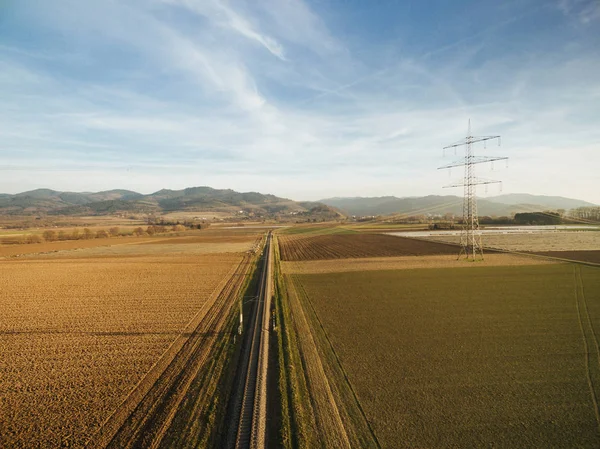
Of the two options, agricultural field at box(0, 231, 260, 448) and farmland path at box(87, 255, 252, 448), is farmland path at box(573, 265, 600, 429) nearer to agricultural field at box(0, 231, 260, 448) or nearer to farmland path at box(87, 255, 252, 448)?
farmland path at box(87, 255, 252, 448)

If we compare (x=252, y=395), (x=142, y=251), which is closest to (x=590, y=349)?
(x=252, y=395)

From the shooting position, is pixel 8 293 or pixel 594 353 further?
pixel 8 293

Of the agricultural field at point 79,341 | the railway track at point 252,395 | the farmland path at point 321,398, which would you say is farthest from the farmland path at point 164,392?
the farmland path at point 321,398

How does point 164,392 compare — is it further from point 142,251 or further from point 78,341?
point 142,251

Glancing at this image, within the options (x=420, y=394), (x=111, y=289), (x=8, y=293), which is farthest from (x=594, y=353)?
(x=8, y=293)

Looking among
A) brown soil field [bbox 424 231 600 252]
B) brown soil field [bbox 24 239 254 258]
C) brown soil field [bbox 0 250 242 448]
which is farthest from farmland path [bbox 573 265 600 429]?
brown soil field [bbox 24 239 254 258]

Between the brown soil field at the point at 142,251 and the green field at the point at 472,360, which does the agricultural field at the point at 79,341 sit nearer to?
the green field at the point at 472,360

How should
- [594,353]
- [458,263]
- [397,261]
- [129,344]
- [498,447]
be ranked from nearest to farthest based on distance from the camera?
[498,447]
[594,353]
[129,344]
[458,263]
[397,261]

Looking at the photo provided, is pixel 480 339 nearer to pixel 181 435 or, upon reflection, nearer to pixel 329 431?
pixel 329 431
